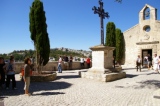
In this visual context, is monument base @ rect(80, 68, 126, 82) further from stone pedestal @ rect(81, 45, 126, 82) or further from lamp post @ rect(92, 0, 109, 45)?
lamp post @ rect(92, 0, 109, 45)

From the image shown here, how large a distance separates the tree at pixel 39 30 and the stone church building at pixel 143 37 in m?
14.7

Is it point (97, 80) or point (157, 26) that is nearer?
point (97, 80)

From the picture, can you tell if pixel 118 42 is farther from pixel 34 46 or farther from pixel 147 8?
pixel 34 46

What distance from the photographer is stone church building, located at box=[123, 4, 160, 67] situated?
23.0 m

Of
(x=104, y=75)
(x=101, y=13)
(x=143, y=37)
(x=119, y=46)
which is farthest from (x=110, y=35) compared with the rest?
(x=104, y=75)

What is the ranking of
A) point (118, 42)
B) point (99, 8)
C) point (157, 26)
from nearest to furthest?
1. point (99, 8)
2. point (157, 26)
3. point (118, 42)

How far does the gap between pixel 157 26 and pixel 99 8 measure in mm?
13061

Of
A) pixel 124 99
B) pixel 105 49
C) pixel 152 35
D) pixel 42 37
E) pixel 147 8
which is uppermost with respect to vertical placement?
pixel 147 8

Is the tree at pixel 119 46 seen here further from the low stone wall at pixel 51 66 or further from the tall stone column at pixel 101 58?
the tall stone column at pixel 101 58

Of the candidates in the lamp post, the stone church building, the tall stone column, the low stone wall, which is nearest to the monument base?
the tall stone column

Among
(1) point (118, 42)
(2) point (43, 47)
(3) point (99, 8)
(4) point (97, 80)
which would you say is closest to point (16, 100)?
(4) point (97, 80)

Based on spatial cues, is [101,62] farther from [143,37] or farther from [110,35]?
[143,37]

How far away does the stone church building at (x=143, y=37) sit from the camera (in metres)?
23.0

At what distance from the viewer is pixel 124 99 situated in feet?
21.9
